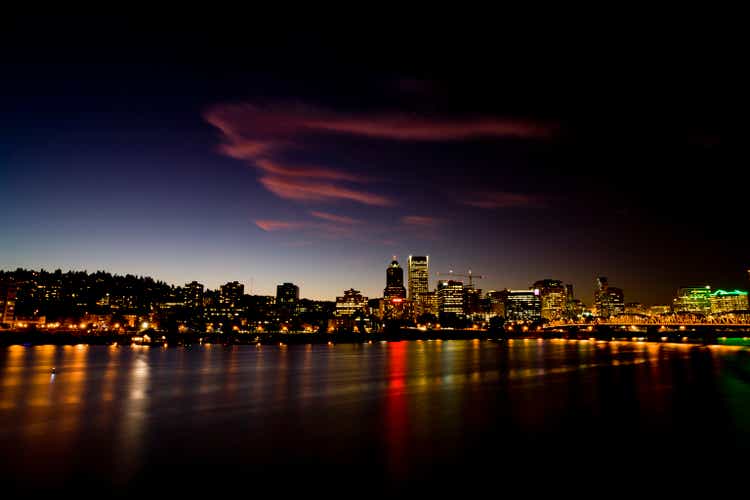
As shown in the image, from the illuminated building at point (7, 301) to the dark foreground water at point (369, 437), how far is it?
15730cm

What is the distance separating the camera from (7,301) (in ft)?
542

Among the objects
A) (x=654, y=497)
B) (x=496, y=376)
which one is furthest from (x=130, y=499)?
(x=496, y=376)

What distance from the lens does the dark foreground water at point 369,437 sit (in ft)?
46.6

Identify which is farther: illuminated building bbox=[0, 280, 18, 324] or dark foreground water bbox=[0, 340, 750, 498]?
illuminated building bbox=[0, 280, 18, 324]

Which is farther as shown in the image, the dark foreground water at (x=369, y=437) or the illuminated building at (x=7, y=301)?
the illuminated building at (x=7, y=301)

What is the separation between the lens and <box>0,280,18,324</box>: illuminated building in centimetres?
16362

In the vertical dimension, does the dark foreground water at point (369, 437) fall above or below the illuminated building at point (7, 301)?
below

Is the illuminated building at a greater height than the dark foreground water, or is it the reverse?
the illuminated building

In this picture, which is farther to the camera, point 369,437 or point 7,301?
point 7,301

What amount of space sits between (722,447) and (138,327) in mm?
202916

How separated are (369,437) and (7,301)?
192230mm

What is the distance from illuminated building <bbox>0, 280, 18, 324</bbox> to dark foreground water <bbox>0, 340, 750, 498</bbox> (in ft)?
516

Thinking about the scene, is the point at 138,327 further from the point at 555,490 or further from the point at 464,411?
the point at 555,490

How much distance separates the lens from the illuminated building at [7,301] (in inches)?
6442
